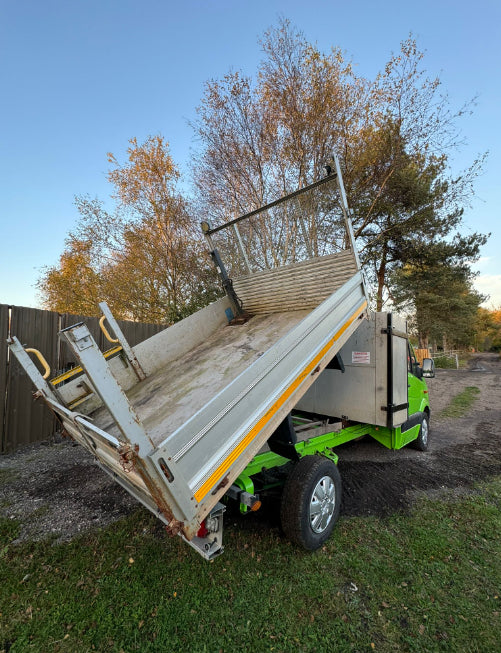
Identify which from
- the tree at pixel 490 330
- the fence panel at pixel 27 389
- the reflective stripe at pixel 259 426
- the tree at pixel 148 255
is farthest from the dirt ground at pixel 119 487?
the tree at pixel 490 330

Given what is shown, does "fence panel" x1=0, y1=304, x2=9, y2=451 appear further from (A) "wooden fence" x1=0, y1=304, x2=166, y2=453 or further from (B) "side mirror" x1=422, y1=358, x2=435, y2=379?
(B) "side mirror" x1=422, y1=358, x2=435, y2=379

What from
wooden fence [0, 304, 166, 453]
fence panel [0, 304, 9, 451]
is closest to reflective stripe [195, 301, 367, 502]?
wooden fence [0, 304, 166, 453]

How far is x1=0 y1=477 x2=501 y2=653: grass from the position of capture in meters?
1.93

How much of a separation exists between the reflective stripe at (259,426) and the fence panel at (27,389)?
5.32 meters

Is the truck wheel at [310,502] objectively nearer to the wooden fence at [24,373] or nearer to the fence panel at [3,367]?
the wooden fence at [24,373]

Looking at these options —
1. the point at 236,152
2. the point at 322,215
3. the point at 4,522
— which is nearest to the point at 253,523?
the point at 4,522

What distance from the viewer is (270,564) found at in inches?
100

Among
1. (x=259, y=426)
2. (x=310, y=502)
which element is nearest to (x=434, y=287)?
(x=310, y=502)

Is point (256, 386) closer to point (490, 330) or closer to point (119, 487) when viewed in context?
point (119, 487)

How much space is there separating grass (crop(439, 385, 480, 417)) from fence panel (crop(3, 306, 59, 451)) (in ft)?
30.7

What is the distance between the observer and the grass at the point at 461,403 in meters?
8.63

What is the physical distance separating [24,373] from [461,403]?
464 inches

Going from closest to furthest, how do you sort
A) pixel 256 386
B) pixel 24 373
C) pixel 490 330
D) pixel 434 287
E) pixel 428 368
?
1. pixel 256 386
2. pixel 428 368
3. pixel 24 373
4. pixel 434 287
5. pixel 490 330

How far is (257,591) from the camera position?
7.46 ft
